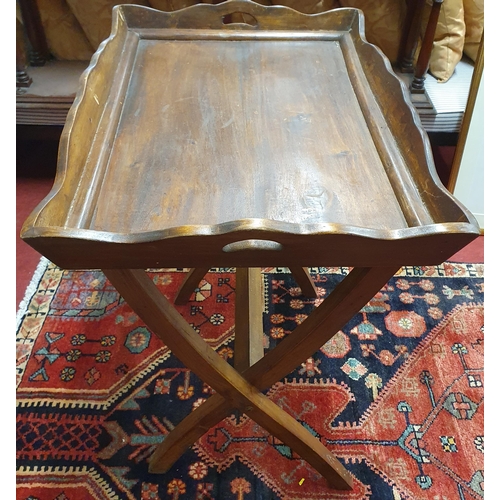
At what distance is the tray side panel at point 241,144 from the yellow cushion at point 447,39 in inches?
31.4

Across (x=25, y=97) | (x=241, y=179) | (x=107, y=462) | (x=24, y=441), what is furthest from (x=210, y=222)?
(x=25, y=97)

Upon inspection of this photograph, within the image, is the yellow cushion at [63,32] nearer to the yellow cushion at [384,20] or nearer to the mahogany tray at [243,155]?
the mahogany tray at [243,155]

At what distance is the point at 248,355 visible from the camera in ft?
3.98

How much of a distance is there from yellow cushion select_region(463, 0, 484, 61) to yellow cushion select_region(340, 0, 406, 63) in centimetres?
25

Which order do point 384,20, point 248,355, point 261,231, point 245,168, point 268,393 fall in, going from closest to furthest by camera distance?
point 261,231 < point 245,168 < point 248,355 < point 268,393 < point 384,20

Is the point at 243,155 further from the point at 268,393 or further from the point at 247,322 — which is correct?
the point at 268,393

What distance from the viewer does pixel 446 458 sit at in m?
1.21

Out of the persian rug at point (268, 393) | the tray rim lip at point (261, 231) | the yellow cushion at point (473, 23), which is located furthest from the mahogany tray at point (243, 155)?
the yellow cushion at point (473, 23)

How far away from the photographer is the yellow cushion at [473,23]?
1.77 m

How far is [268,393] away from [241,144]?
75 cm

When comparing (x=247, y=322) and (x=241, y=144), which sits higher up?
(x=241, y=144)

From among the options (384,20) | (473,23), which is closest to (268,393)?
(384,20)

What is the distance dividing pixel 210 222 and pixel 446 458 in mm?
939

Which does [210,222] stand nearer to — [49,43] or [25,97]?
[25,97]
